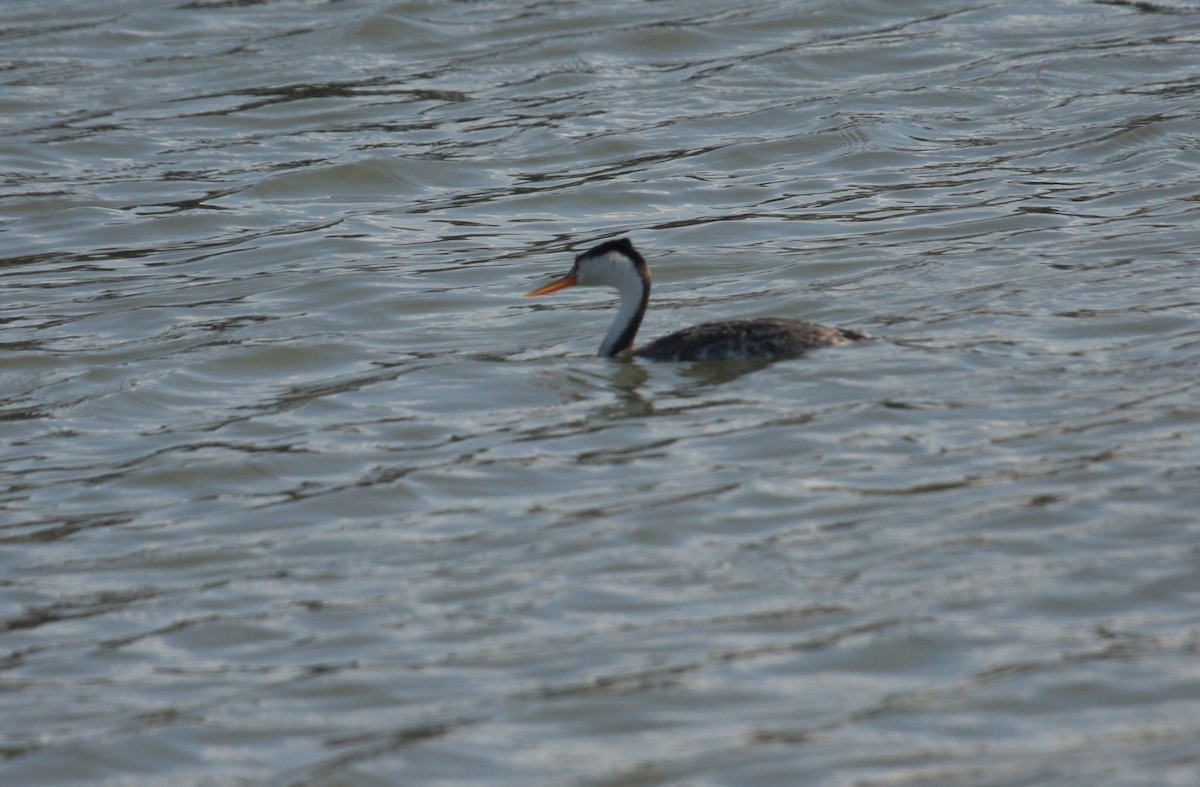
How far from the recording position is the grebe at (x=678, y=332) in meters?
10.7

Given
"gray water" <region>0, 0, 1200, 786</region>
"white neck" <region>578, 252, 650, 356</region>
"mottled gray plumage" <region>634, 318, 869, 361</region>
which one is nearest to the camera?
"gray water" <region>0, 0, 1200, 786</region>

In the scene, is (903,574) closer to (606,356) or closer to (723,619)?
(723,619)

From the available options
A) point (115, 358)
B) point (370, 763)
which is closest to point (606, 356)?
point (115, 358)

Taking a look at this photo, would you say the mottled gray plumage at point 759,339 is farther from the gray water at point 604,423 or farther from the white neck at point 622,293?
the white neck at point 622,293

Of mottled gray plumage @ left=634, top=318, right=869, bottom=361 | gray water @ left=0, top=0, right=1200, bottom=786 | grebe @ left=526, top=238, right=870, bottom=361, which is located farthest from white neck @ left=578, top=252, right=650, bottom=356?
mottled gray plumage @ left=634, top=318, right=869, bottom=361

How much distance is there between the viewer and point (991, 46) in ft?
65.5

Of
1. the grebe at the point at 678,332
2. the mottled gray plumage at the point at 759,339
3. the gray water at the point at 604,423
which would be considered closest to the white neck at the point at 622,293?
the grebe at the point at 678,332

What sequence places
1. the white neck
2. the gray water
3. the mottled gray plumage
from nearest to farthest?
1. the gray water
2. the mottled gray plumage
3. the white neck

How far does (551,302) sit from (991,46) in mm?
8738

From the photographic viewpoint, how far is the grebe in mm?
10703

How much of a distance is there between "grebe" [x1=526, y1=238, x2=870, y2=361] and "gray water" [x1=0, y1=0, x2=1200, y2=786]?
207 mm

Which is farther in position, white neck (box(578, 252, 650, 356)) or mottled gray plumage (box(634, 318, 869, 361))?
white neck (box(578, 252, 650, 356))

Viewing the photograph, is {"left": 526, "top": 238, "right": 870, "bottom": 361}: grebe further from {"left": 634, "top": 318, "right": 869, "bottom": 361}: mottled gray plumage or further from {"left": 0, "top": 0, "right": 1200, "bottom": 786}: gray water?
{"left": 0, "top": 0, "right": 1200, "bottom": 786}: gray water

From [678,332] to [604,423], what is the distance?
1411mm
